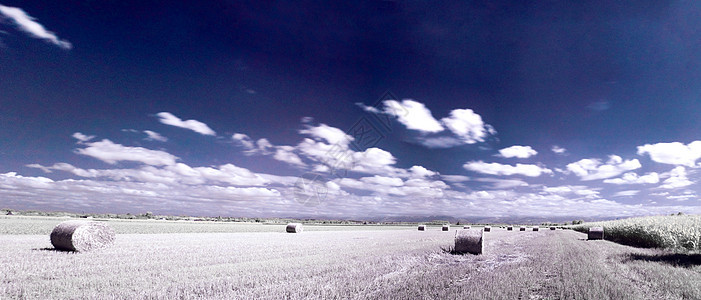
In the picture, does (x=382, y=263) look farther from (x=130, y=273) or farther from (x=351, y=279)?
(x=130, y=273)

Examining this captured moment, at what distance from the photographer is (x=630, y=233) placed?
30.3 meters

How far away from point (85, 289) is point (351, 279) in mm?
6007

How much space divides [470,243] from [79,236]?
18.6 m

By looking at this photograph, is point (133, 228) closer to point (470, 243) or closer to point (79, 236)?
point (79, 236)

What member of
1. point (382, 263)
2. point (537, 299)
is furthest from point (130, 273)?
point (537, 299)

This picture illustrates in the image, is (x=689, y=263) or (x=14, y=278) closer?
(x=14, y=278)

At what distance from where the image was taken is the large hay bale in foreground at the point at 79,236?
17.0 metres

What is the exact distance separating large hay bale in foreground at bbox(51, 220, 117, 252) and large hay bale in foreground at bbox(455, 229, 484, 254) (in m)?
A: 17.8

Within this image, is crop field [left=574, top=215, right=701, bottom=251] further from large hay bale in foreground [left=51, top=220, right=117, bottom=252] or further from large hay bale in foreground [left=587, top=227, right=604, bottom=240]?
large hay bale in foreground [left=51, top=220, right=117, bottom=252]

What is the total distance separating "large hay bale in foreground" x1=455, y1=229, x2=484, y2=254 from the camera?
18625mm

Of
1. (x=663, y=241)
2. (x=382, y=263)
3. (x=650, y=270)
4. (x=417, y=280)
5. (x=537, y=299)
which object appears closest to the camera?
(x=537, y=299)

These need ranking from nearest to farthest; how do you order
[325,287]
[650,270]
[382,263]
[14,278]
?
1. [325,287]
2. [14,278]
3. [650,270]
4. [382,263]

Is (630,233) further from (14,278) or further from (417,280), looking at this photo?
(14,278)

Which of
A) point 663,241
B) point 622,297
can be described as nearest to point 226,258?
point 622,297
